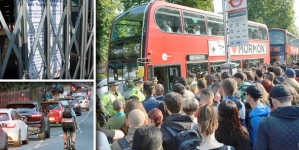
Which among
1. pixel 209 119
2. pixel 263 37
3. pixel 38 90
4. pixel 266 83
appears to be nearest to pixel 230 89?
pixel 209 119

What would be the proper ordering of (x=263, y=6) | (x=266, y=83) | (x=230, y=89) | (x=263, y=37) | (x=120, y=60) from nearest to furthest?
(x=230, y=89)
(x=266, y=83)
(x=120, y=60)
(x=263, y=37)
(x=263, y=6)

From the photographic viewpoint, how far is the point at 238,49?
12914 millimetres

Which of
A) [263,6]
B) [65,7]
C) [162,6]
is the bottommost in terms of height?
[65,7]

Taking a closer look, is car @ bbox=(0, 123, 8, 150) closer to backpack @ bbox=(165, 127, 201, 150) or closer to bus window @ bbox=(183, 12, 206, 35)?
backpack @ bbox=(165, 127, 201, 150)

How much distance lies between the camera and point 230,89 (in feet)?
13.1

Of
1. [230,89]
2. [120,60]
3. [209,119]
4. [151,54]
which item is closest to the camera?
[209,119]

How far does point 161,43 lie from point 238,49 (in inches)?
Answer: 205

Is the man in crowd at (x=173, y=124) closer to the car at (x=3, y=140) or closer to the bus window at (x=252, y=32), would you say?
the car at (x=3, y=140)

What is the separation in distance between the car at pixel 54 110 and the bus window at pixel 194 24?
8.14 m


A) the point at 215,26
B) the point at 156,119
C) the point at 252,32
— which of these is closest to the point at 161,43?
the point at 215,26

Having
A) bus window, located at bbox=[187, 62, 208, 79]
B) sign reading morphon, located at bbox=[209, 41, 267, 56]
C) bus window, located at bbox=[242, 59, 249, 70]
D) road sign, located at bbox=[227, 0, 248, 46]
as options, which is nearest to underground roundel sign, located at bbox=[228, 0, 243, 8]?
road sign, located at bbox=[227, 0, 248, 46]

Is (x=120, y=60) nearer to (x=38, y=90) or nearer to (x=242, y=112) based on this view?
(x=242, y=112)

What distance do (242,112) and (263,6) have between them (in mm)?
36761

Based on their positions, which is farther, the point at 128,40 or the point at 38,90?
the point at 128,40
